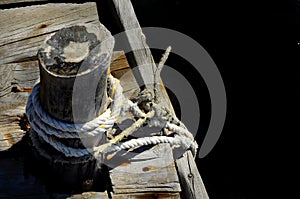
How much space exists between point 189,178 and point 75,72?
0.91m

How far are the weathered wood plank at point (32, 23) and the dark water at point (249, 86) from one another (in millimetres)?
1955

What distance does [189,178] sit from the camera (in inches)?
106

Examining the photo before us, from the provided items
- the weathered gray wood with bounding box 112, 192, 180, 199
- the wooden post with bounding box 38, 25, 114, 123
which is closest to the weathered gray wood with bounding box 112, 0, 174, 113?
the weathered gray wood with bounding box 112, 192, 180, 199

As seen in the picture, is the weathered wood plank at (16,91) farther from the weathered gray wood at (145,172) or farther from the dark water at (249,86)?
the dark water at (249,86)

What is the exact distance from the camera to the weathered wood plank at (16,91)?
8.53ft

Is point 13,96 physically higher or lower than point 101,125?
higher

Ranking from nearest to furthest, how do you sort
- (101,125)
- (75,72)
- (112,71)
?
(75,72), (101,125), (112,71)

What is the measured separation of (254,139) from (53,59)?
9.82 ft

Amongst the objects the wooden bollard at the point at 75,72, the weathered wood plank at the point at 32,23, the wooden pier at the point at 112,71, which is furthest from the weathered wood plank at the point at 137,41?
the wooden bollard at the point at 75,72

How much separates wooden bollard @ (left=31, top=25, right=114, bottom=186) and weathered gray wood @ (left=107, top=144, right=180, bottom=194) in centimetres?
34

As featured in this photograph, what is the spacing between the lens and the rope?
7.21 ft

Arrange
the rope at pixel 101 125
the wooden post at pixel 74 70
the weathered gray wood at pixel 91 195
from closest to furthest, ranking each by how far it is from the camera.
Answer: the wooden post at pixel 74 70 < the rope at pixel 101 125 < the weathered gray wood at pixel 91 195

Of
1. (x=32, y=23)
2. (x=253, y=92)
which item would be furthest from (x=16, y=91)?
(x=253, y=92)

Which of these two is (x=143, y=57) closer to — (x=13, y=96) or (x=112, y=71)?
(x=112, y=71)
